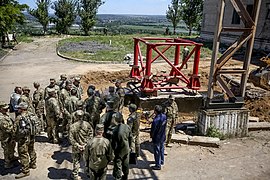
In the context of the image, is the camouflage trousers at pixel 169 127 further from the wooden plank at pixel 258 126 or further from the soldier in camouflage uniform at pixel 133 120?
the wooden plank at pixel 258 126

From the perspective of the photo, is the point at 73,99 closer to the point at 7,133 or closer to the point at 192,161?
the point at 7,133

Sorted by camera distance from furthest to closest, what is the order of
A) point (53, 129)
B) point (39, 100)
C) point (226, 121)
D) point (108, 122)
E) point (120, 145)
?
1. point (39, 100)
2. point (226, 121)
3. point (53, 129)
4. point (108, 122)
5. point (120, 145)

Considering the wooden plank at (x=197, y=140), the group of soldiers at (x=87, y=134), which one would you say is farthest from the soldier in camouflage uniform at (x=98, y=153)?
the wooden plank at (x=197, y=140)

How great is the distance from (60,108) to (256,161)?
216 inches

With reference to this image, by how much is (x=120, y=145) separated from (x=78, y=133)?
0.92 metres

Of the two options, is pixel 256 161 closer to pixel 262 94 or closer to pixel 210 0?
pixel 262 94

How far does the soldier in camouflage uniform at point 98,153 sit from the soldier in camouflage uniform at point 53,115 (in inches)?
98.7

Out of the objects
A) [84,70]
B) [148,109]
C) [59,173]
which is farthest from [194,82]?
[84,70]

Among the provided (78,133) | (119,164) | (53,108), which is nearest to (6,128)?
(53,108)

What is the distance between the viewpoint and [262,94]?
11680 mm

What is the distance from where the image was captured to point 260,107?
10852 mm

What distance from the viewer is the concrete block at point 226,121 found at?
26.6ft

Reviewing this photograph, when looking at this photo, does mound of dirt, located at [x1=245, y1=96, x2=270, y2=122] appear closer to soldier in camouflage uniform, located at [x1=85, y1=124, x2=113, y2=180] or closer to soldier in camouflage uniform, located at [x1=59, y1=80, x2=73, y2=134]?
soldier in camouflage uniform, located at [x1=59, y1=80, x2=73, y2=134]

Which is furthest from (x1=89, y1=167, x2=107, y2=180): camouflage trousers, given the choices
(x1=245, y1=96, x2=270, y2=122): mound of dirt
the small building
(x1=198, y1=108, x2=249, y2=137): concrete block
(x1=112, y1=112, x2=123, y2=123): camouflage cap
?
the small building
